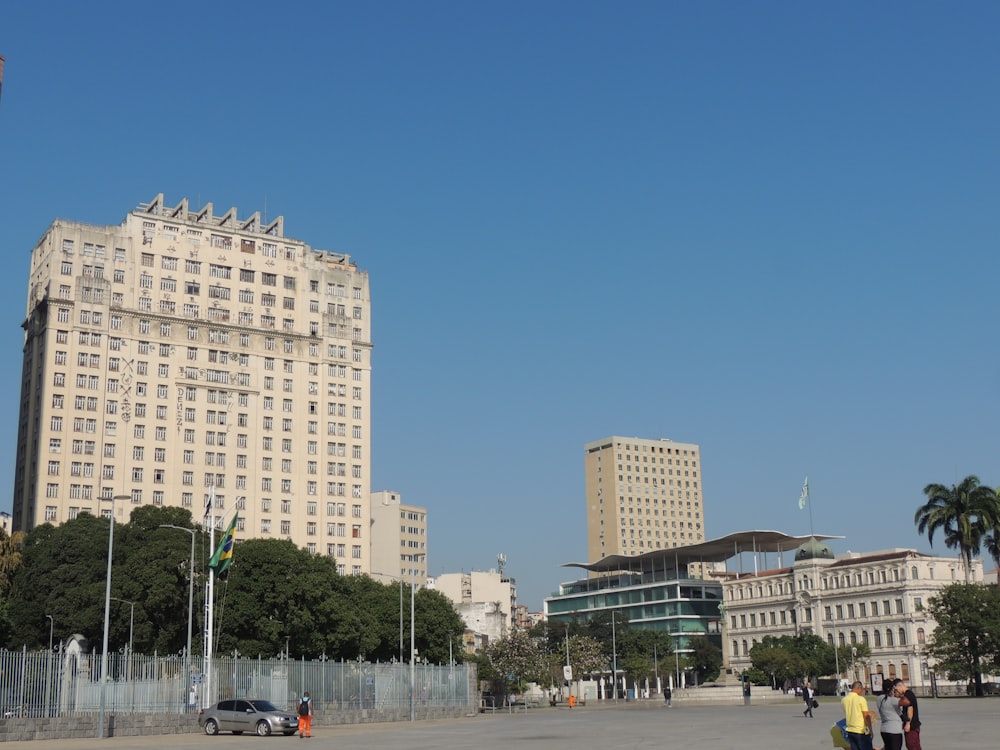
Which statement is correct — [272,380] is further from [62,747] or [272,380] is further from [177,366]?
[62,747]

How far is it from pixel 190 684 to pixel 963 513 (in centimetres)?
7140

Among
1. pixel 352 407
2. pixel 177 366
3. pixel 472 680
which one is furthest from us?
pixel 352 407

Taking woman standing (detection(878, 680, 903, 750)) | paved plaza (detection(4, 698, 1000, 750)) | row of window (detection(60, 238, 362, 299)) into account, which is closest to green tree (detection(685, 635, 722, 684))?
row of window (detection(60, 238, 362, 299))

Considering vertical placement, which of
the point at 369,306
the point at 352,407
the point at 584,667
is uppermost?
the point at 369,306

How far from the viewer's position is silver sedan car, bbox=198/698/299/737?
44531mm

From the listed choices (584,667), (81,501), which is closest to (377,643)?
(81,501)

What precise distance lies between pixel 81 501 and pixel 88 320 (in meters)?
19.0

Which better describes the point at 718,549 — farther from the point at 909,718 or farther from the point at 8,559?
the point at 909,718

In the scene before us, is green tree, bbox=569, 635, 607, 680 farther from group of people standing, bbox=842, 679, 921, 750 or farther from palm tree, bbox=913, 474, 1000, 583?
group of people standing, bbox=842, 679, 921, 750

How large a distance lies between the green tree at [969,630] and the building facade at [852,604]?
35524 millimetres

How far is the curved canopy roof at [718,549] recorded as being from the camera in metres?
159

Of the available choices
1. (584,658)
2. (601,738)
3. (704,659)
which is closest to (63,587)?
(601,738)

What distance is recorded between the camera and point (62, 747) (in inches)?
1373

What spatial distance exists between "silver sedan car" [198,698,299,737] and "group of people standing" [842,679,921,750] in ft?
90.9
